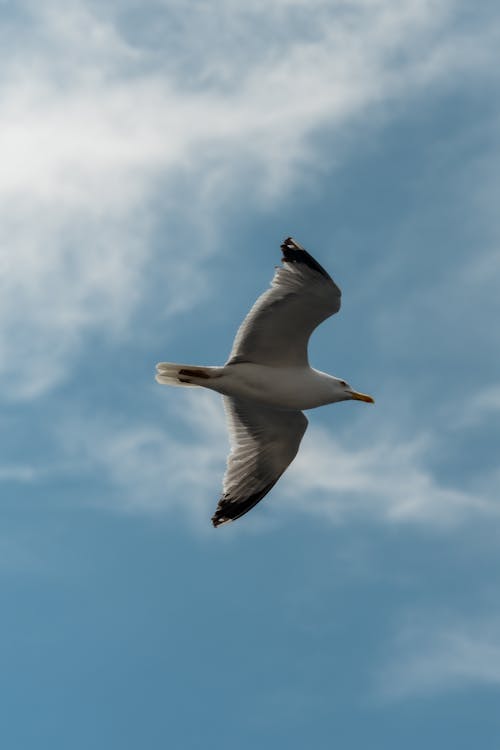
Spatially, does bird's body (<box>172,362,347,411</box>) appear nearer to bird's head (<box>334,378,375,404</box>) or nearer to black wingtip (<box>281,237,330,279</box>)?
bird's head (<box>334,378,375,404</box>)

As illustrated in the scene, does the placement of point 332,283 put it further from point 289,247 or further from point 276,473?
point 276,473

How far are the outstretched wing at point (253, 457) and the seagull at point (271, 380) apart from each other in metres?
0.02

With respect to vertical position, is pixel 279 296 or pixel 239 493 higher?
pixel 279 296

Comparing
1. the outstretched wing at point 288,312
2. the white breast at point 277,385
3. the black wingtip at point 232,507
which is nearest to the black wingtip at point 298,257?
the outstretched wing at point 288,312

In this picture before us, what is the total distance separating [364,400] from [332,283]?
9.26 ft

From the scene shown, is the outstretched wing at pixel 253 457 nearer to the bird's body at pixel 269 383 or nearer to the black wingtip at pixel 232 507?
the black wingtip at pixel 232 507

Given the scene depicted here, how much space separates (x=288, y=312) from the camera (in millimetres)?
18781

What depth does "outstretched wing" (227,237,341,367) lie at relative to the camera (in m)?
18.5

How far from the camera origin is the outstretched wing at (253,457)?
2061 cm

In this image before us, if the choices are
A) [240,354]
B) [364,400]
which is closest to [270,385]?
[240,354]

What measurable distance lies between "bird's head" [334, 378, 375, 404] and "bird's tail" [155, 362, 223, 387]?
1972 mm

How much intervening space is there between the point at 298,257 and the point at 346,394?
280 centimetres

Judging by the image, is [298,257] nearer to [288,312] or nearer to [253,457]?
[288,312]

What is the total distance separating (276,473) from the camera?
2077cm
